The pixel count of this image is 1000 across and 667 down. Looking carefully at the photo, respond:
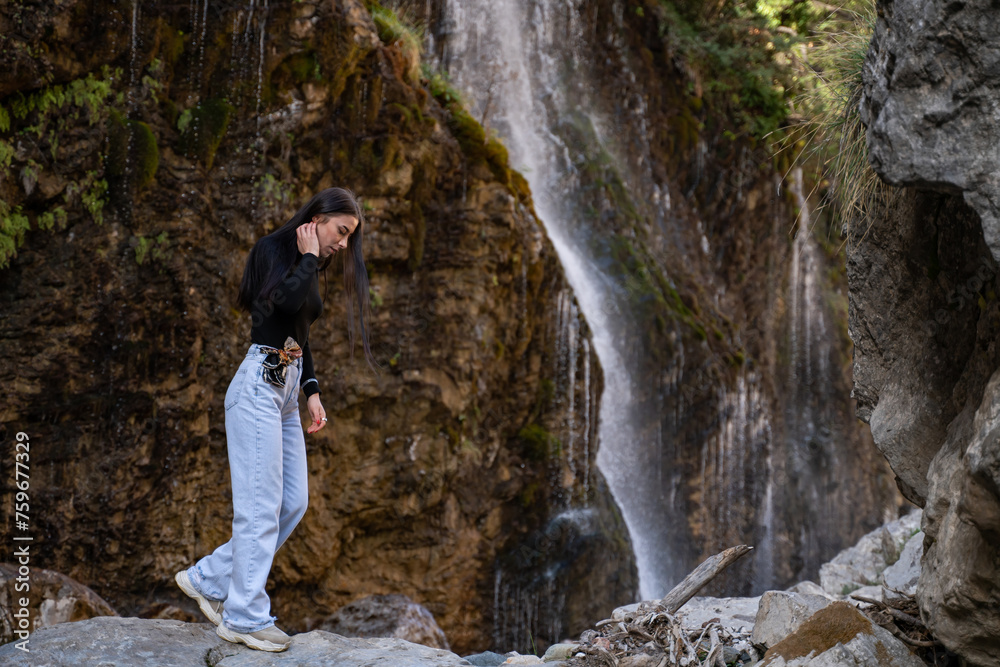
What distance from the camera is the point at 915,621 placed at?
10.0 feet

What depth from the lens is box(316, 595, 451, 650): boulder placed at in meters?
6.48

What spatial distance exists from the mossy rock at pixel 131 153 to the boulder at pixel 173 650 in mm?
4037

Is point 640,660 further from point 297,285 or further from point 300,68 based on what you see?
point 300,68

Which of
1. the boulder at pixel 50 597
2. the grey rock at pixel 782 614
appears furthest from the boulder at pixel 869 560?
the boulder at pixel 50 597

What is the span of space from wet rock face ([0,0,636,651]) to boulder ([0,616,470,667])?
120 inches

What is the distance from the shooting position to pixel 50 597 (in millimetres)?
4543

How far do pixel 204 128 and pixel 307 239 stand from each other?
13.4ft

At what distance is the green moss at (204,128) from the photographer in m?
6.73

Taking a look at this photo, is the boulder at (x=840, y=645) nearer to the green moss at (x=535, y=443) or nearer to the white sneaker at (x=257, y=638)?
the white sneaker at (x=257, y=638)

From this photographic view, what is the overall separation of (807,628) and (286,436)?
2.33 meters

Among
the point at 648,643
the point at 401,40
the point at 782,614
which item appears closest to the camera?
the point at 782,614

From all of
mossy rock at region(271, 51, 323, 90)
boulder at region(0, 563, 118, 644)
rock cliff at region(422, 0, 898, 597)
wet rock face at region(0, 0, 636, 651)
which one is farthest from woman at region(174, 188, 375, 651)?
rock cliff at region(422, 0, 898, 597)

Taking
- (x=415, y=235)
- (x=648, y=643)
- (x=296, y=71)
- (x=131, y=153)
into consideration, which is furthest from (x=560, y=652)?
(x=296, y=71)

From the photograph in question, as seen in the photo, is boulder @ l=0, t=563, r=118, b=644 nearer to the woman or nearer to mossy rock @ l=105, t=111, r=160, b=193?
the woman
